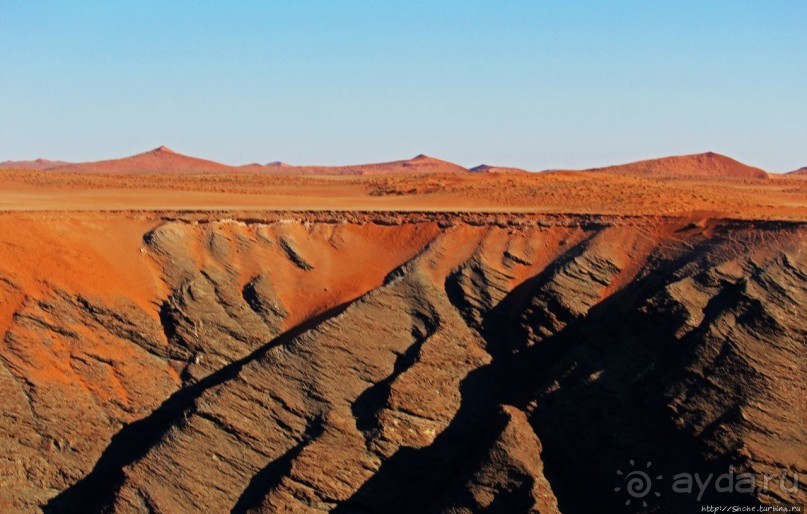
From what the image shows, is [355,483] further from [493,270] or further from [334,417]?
[493,270]

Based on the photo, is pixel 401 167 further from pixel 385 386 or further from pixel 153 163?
pixel 385 386

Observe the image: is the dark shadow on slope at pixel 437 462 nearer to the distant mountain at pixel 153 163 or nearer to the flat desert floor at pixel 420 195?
the flat desert floor at pixel 420 195

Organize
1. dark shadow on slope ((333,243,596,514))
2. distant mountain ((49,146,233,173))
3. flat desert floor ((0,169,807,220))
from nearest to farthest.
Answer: dark shadow on slope ((333,243,596,514)), flat desert floor ((0,169,807,220)), distant mountain ((49,146,233,173))

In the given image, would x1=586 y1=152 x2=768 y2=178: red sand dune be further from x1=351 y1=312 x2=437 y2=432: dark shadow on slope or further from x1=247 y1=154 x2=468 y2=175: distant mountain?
x1=351 y1=312 x2=437 y2=432: dark shadow on slope

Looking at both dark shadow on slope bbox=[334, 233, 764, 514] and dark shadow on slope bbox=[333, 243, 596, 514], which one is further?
dark shadow on slope bbox=[333, 243, 596, 514]

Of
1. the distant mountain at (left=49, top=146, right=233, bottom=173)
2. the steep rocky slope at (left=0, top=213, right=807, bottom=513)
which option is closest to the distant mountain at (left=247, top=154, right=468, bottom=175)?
the distant mountain at (left=49, top=146, right=233, bottom=173)

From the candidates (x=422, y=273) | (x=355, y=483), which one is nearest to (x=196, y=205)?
(x=422, y=273)

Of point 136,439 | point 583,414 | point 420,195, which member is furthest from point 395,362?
point 420,195
